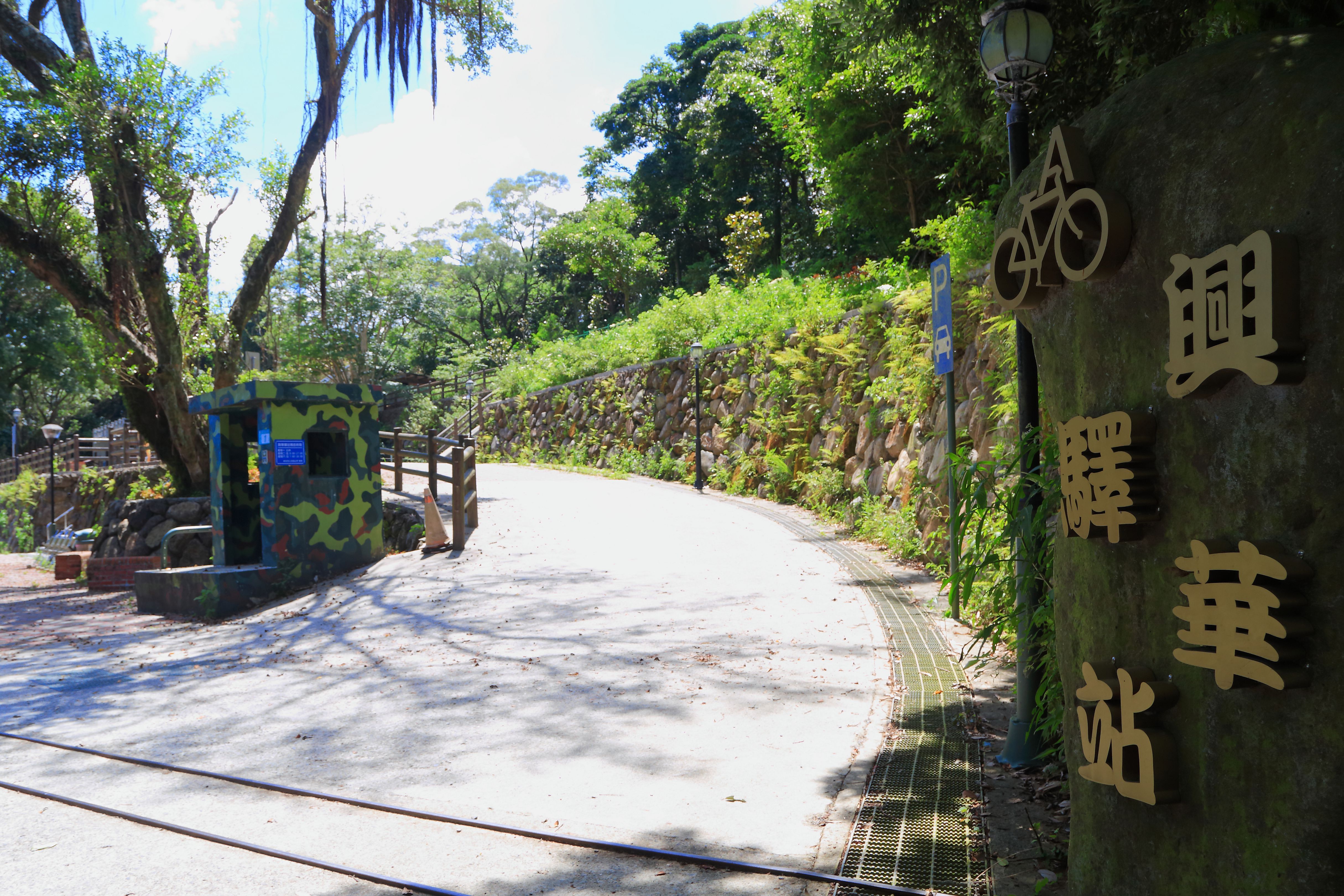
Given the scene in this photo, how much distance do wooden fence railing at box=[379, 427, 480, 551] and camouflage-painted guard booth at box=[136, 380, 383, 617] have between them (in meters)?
0.99

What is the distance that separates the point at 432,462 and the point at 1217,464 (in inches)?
472

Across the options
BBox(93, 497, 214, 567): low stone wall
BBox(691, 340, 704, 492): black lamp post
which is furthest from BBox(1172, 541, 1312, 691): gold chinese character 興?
BBox(93, 497, 214, 567): low stone wall

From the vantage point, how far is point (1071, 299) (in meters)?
2.79

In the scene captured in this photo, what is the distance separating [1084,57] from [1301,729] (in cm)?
477

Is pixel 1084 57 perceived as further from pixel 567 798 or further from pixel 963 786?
pixel 567 798

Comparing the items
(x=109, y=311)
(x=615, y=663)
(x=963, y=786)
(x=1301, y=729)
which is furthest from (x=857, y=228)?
(x=1301, y=729)

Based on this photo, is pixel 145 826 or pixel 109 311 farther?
pixel 109 311

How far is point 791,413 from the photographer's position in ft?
49.3

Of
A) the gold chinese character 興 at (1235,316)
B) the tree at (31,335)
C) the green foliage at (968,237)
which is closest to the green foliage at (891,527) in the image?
the green foliage at (968,237)

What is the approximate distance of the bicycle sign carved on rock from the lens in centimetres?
254

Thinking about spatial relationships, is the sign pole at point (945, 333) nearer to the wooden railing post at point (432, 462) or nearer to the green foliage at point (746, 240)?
the wooden railing post at point (432, 462)

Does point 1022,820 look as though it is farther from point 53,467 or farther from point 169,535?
point 53,467

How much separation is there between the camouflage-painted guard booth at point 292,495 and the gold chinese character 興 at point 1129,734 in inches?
357

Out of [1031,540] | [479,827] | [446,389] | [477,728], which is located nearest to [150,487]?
[477,728]
